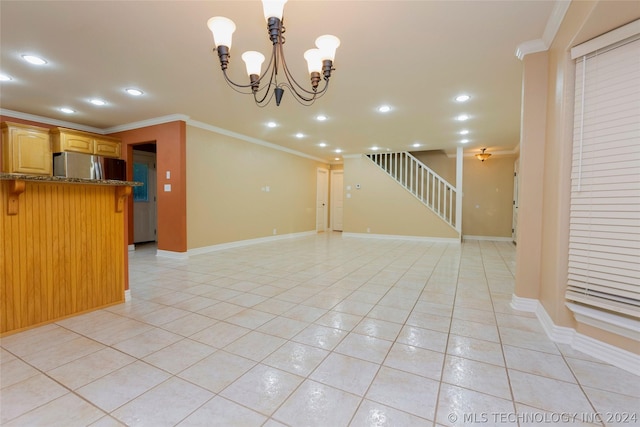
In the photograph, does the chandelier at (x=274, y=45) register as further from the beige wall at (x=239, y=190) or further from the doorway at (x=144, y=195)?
the doorway at (x=144, y=195)

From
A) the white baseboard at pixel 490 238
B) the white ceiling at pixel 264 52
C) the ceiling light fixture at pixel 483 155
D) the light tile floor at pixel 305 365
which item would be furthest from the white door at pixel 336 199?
the light tile floor at pixel 305 365

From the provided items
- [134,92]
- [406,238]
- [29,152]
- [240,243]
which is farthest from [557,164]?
[29,152]

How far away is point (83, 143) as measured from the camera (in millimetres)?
5016

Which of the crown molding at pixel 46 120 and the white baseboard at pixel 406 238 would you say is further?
the white baseboard at pixel 406 238

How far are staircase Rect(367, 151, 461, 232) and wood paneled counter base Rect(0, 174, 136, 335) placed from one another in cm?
684

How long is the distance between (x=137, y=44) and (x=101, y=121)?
3.57m

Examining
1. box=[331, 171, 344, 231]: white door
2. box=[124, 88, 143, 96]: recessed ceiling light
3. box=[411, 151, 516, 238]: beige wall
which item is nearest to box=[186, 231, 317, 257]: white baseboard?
box=[331, 171, 344, 231]: white door

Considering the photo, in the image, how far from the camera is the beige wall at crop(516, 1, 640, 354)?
71.1 inches

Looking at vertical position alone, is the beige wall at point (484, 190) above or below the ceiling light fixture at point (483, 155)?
below

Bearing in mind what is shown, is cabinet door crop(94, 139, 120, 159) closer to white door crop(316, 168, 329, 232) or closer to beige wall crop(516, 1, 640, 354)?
white door crop(316, 168, 329, 232)

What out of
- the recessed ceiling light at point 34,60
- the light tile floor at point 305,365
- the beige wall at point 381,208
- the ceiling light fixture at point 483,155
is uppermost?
the recessed ceiling light at point 34,60

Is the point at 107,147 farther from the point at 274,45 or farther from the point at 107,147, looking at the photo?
the point at 274,45

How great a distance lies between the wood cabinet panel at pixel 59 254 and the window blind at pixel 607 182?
397 centimetres

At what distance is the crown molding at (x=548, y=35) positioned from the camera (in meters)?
2.07
